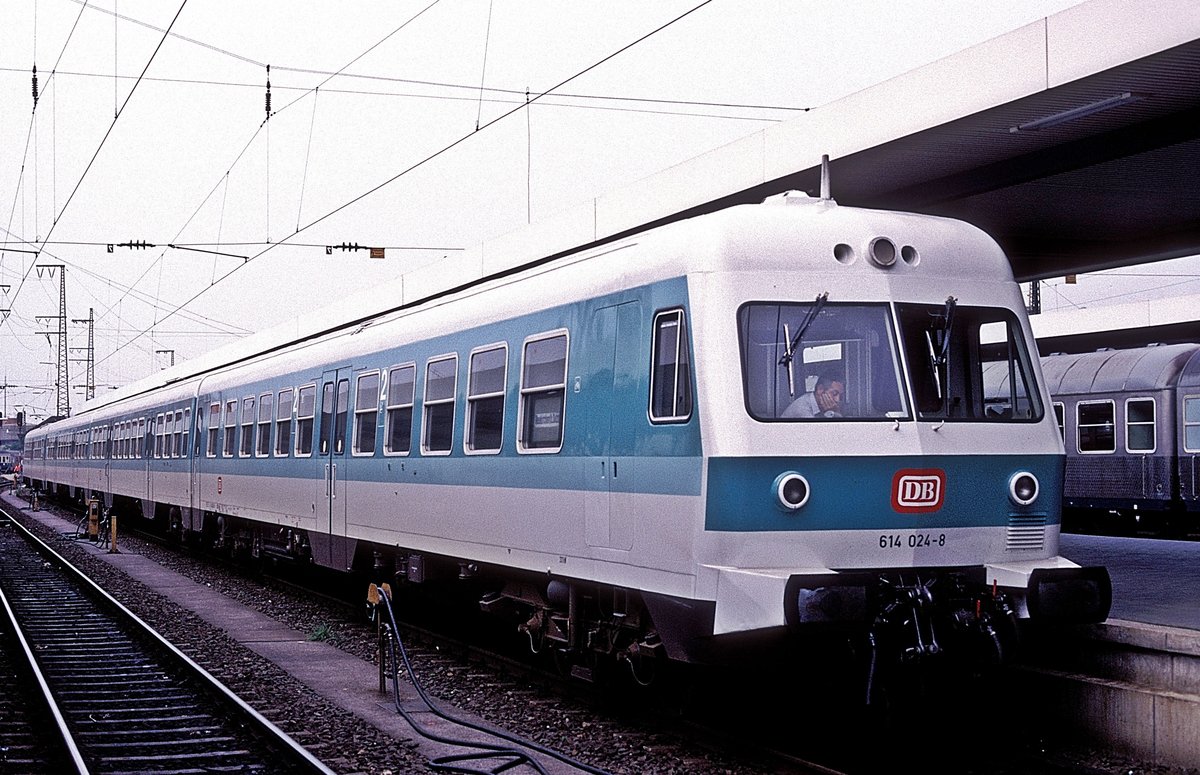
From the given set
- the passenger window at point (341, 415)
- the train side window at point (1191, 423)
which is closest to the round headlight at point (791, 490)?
the passenger window at point (341, 415)

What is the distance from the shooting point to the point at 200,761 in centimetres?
887

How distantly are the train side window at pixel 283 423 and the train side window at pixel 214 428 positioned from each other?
410cm

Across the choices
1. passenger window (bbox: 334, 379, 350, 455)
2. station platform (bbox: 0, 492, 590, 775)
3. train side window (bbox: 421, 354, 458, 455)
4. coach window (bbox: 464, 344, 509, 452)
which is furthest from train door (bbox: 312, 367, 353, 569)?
coach window (bbox: 464, 344, 509, 452)

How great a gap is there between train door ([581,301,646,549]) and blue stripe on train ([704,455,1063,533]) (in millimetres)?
1028

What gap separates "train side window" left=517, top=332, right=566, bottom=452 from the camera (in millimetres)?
9750

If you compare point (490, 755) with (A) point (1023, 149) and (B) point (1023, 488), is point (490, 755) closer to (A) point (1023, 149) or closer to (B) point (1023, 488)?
(B) point (1023, 488)

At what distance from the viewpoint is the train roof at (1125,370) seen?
21.2 metres

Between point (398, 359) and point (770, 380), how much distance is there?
6107mm

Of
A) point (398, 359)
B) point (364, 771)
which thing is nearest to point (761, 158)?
point (398, 359)

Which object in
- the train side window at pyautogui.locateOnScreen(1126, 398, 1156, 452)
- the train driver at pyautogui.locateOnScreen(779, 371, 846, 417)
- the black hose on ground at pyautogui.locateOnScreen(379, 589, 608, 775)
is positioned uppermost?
the train side window at pyautogui.locateOnScreen(1126, 398, 1156, 452)

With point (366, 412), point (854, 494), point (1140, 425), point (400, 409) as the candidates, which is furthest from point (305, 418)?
point (1140, 425)

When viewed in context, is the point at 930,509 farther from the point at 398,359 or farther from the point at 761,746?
the point at 398,359

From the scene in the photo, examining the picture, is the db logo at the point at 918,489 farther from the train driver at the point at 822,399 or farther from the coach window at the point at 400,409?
the coach window at the point at 400,409

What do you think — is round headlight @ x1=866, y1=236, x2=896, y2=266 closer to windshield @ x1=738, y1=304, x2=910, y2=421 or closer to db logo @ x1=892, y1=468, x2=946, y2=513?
windshield @ x1=738, y1=304, x2=910, y2=421
